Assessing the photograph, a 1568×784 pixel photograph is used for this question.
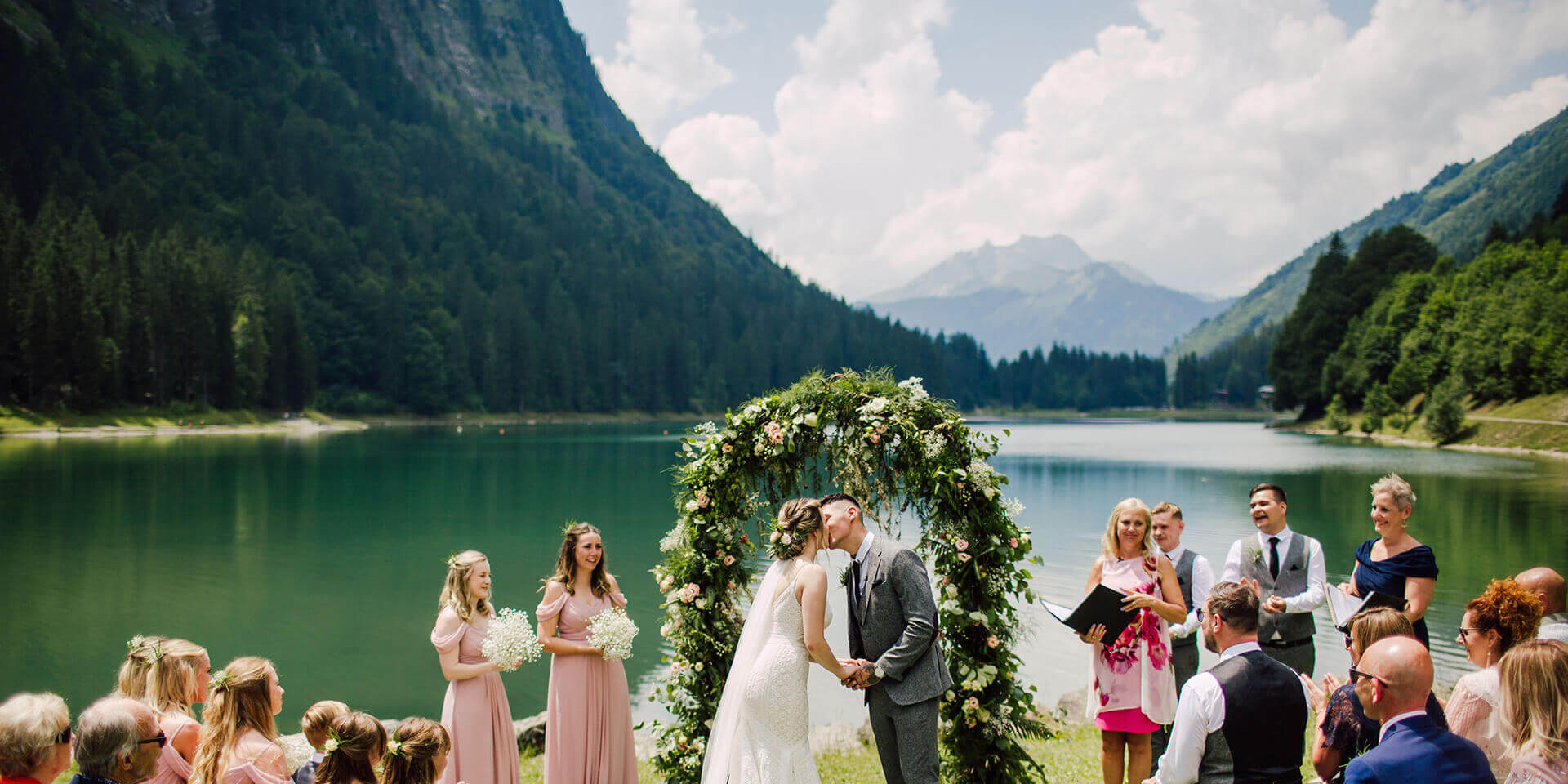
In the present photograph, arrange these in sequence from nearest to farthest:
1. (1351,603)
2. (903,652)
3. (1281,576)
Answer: (903,652)
(1351,603)
(1281,576)

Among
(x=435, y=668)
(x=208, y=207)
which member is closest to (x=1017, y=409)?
(x=208, y=207)

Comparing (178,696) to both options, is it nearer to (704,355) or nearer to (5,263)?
(5,263)

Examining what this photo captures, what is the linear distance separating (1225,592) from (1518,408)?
71.4 metres

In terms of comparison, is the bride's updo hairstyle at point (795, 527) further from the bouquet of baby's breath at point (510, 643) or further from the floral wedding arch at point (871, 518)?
the bouquet of baby's breath at point (510, 643)

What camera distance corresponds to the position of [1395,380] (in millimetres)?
74438

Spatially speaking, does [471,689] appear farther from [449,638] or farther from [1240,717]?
[1240,717]

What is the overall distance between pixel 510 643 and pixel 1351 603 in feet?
20.2

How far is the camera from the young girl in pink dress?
618 centimetres

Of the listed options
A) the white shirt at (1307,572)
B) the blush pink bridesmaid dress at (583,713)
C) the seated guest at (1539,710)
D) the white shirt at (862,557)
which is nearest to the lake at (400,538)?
the blush pink bridesmaid dress at (583,713)

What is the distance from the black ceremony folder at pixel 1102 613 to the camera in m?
5.91

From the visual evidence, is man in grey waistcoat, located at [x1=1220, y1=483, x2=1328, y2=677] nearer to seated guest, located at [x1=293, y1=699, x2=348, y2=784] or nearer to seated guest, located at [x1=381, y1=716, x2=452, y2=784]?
seated guest, located at [x1=381, y1=716, x2=452, y2=784]

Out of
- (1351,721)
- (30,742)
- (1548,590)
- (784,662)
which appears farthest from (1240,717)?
(30,742)

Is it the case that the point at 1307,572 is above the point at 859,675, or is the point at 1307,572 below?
above

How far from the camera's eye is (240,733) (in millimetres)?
4289
